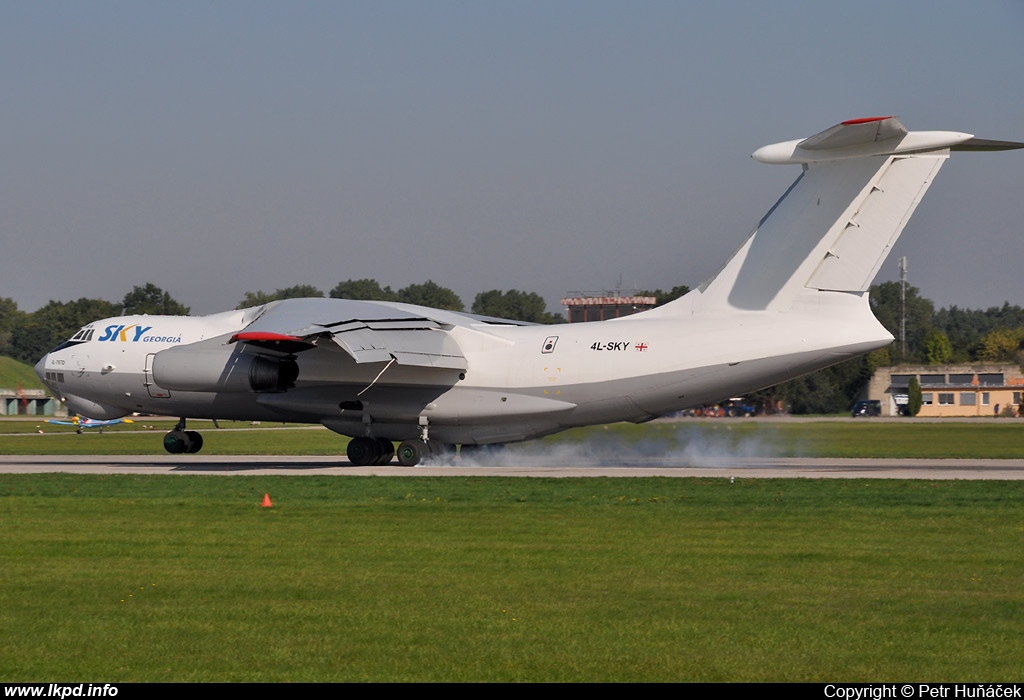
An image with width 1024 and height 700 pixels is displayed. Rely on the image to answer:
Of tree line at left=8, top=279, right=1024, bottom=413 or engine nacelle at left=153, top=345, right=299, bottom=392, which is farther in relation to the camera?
tree line at left=8, top=279, right=1024, bottom=413

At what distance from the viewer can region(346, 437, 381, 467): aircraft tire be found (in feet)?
81.5

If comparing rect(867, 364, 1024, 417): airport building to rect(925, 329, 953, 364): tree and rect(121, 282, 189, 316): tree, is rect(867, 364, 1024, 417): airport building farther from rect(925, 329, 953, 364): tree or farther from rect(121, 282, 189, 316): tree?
rect(121, 282, 189, 316): tree

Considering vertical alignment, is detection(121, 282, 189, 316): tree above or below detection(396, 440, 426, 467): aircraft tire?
above

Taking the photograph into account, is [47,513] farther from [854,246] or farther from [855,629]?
[854,246]

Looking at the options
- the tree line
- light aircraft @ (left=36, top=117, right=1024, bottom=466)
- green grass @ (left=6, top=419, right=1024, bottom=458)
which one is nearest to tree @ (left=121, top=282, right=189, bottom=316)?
the tree line

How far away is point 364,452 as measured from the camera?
2483 cm

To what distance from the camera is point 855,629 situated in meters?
7.78

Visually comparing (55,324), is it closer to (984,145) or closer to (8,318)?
(8,318)

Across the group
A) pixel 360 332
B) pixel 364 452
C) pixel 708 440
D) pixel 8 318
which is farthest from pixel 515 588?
pixel 8 318

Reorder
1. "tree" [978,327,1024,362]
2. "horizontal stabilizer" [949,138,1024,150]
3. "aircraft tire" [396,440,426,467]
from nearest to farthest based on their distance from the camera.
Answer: "horizontal stabilizer" [949,138,1024,150] < "aircraft tire" [396,440,426,467] < "tree" [978,327,1024,362]

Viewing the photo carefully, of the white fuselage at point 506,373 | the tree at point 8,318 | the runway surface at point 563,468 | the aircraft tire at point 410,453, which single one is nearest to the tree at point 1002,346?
the runway surface at point 563,468

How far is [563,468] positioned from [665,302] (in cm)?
1947

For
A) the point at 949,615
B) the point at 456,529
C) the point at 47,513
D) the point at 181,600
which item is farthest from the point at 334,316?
the point at 949,615

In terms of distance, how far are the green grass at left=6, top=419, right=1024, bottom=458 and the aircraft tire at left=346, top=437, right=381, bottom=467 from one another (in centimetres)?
482
